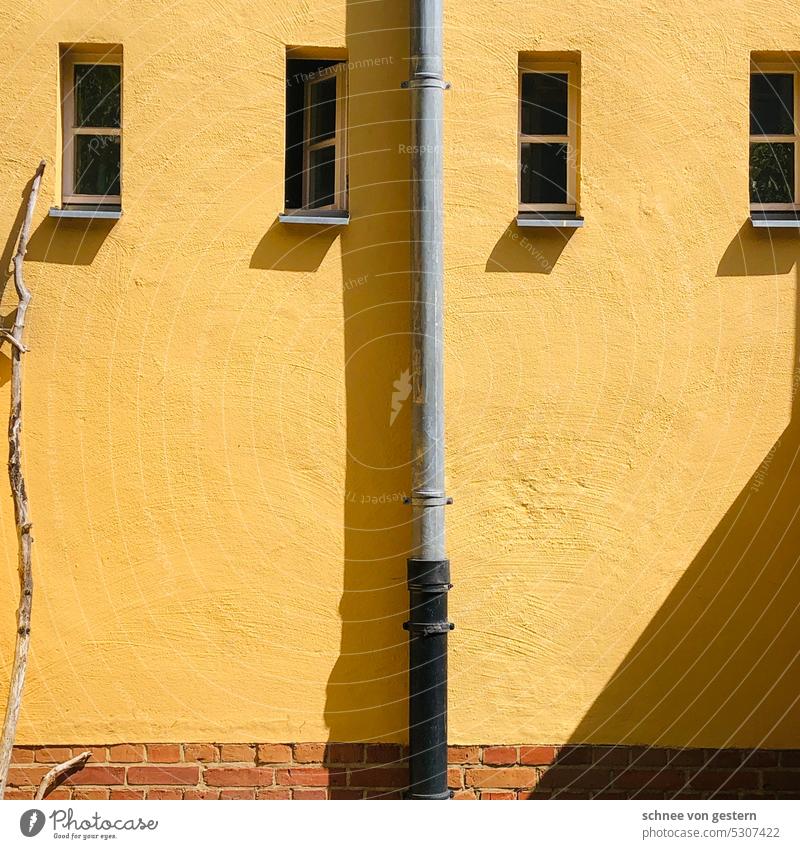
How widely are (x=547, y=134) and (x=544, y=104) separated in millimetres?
150

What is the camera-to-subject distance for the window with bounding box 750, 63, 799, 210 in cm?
562

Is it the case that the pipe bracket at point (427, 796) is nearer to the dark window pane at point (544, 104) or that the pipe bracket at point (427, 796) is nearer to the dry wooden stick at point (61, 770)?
the dry wooden stick at point (61, 770)

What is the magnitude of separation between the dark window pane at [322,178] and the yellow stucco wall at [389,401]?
0.65 feet

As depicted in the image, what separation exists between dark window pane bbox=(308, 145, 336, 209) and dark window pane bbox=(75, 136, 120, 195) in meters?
0.95

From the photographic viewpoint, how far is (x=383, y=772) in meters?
5.43

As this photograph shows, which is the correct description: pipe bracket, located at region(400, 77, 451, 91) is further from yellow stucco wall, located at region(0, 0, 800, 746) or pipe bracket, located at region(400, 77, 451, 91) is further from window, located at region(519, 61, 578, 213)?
window, located at region(519, 61, 578, 213)

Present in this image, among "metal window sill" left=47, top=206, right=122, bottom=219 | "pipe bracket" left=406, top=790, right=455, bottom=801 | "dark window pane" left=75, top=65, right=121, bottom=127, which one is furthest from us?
"dark window pane" left=75, top=65, right=121, bottom=127

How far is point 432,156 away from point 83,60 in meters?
1.78

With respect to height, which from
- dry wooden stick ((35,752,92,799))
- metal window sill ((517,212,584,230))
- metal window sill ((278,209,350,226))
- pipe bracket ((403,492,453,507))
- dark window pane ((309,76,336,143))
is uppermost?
dark window pane ((309,76,336,143))

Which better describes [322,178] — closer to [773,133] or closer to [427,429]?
[427,429]

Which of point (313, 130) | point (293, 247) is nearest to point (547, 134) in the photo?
point (313, 130)

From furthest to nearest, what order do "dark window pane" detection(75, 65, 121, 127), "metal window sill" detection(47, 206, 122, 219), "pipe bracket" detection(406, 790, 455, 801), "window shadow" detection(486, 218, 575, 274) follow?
"dark window pane" detection(75, 65, 121, 127) → "window shadow" detection(486, 218, 575, 274) → "metal window sill" detection(47, 206, 122, 219) → "pipe bracket" detection(406, 790, 455, 801)

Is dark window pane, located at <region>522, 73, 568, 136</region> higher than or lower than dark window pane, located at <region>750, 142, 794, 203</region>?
higher

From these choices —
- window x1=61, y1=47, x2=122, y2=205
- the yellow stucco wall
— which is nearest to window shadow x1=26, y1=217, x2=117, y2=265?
the yellow stucco wall
